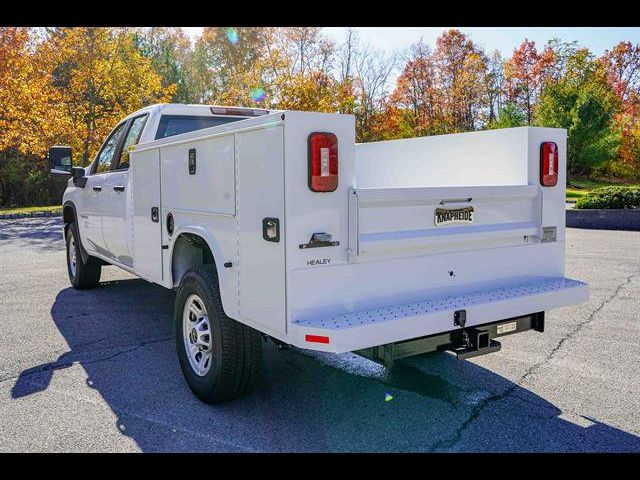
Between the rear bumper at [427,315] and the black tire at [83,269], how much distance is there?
17.2 ft

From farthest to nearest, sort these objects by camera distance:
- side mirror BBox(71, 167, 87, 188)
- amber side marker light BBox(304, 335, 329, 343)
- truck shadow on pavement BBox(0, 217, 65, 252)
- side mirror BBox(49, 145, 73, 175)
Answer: truck shadow on pavement BBox(0, 217, 65, 252), side mirror BBox(71, 167, 87, 188), side mirror BBox(49, 145, 73, 175), amber side marker light BBox(304, 335, 329, 343)

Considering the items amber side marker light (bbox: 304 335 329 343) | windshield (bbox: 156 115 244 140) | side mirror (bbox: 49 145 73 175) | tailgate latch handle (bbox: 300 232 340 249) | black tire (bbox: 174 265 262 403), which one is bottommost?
black tire (bbox: 174 265 262 403)

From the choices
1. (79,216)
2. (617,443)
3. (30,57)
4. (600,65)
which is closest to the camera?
(617,443)

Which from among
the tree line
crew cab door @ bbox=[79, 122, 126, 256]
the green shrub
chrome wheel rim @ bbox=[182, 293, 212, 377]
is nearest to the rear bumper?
chrome wheel rim @ bbox=[182, 293, 212, 377]

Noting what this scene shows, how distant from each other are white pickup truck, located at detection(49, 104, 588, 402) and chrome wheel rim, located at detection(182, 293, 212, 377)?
1 cm

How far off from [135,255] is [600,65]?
38151 millimetres

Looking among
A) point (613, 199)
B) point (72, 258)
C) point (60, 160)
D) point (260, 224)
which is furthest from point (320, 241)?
point (613, 199)

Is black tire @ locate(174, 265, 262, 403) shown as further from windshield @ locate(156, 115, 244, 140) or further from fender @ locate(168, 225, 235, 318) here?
windshield @ locate(156, 115, 244, 140)

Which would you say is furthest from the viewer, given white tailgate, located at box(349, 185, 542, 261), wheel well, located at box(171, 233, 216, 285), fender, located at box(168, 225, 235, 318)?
wheel well, located at box(171, 233, 216, 285)

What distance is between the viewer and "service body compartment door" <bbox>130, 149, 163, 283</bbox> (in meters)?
4.76

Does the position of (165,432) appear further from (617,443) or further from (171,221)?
(617,443)

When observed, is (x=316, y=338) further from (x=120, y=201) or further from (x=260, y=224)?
(x=120, y=201)
